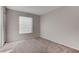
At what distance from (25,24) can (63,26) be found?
2324mm

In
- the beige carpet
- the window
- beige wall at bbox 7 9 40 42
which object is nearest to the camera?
the beige carpet

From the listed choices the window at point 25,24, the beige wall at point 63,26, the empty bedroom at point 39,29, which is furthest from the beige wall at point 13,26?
the beige wall at point 63,26

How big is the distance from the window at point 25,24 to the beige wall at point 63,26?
1.04 m

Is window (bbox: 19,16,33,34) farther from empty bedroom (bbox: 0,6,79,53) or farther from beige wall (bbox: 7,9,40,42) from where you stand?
beige wall (bbox: 7,9,40,42)

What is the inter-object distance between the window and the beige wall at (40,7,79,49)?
1.04 meters

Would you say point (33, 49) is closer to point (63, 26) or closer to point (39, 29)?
point (63, 26)

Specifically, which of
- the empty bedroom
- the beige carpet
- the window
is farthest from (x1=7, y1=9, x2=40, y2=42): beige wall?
the beige carpet

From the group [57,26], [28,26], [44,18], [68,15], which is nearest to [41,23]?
[44,18]

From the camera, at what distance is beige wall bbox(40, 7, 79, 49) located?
2442 mm

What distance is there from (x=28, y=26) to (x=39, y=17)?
1.07 metres

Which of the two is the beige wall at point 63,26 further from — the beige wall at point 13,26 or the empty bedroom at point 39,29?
the beige wall at point 13,26

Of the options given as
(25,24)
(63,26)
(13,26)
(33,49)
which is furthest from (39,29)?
(33,49)

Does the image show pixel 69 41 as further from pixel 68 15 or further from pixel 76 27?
pixel 68 15

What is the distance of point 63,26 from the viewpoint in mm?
2939
